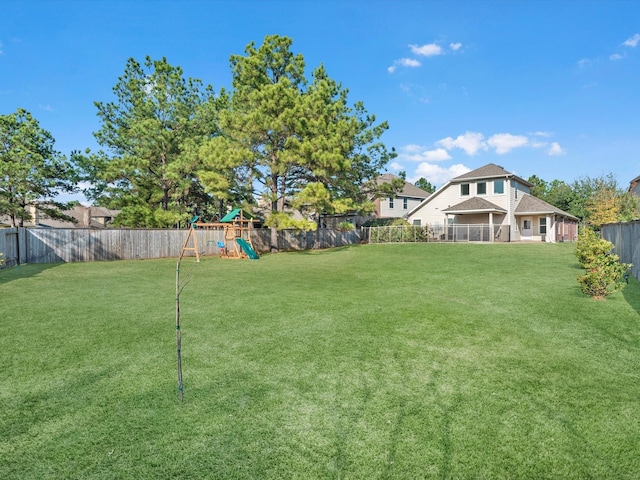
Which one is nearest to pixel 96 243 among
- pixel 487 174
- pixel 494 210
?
pixel 494 210

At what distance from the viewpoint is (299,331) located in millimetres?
5609

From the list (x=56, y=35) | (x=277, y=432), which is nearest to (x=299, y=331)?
(x=277, y=432)

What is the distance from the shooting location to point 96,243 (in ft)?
58.5

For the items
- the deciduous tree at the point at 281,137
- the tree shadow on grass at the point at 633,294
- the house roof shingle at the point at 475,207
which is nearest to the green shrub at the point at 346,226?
the deciduous tree at the point at 281,137

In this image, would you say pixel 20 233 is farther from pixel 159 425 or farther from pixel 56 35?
pixel 159 425

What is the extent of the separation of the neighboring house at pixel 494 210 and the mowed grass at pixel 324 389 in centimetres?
2056

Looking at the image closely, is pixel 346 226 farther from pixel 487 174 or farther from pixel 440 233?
pixel 487 174

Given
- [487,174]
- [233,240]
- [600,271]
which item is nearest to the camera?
[600,271]

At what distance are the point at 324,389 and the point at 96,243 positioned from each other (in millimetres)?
18211

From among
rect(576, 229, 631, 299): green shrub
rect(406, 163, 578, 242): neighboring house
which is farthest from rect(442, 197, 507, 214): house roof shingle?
rect(576, 229, 631, 299): green shrub

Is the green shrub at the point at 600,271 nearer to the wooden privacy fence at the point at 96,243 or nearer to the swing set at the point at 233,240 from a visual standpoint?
the swing set at the point at 233,240

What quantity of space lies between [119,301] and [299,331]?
467 cm

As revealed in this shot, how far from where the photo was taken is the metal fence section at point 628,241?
9586 millimetres

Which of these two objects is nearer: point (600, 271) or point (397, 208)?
point (600, 271)
